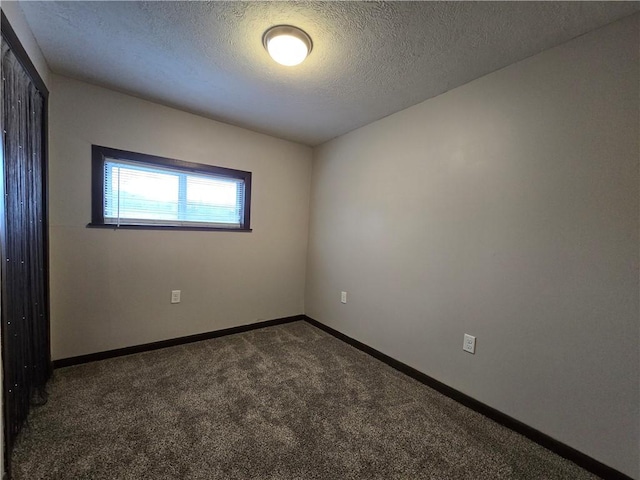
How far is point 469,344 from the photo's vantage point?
6.20ft

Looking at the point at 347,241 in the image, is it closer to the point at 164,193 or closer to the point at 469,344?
the point at 469,344

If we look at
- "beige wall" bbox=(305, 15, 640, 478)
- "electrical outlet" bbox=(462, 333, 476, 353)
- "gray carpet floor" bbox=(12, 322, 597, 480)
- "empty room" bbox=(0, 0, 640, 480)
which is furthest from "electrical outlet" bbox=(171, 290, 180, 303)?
"electrical outlet" bbox=(462, 333, 476, 353)

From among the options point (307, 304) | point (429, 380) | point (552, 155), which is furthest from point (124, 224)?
point (552, 155)

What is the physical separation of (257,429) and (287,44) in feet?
7.30

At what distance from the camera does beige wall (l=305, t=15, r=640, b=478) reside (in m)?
1.32

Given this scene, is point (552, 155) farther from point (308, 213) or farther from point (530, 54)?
point (308, 213)

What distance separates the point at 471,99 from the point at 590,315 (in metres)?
1.53

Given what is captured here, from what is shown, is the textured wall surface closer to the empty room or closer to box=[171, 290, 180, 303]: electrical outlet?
the empty room

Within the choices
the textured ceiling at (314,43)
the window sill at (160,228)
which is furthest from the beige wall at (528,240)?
the window sill at (160,228)

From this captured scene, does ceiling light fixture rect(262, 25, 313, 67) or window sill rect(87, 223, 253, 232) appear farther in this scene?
window sill rect(87, 223, 253, 232)

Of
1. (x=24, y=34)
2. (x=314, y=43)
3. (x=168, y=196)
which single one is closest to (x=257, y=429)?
(x=168, y=196)

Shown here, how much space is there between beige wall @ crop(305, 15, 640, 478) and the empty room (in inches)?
0.4

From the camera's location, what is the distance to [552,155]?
5.03ft

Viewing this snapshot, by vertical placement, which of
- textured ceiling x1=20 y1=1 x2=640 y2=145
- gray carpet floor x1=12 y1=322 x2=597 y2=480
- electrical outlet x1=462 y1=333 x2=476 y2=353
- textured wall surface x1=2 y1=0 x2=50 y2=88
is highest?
textured ceiling x1=20 y1=1 x2=640 y2=145
